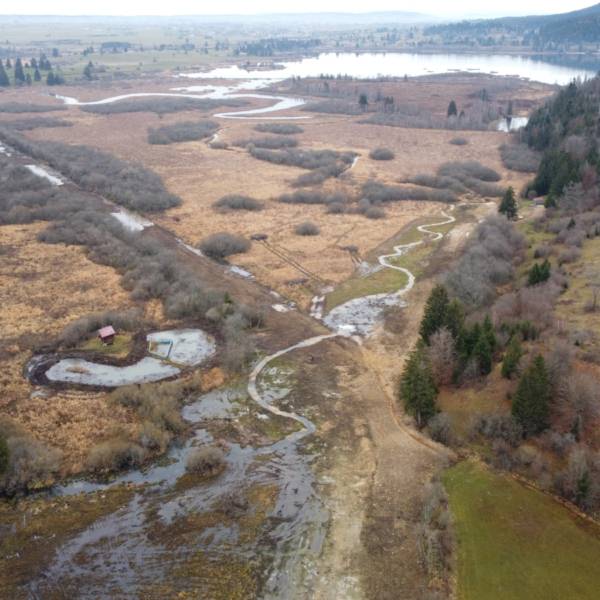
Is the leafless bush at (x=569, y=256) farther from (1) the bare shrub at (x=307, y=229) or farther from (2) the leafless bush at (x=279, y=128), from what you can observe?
(2) the leafless bush at (x=279, y=128)

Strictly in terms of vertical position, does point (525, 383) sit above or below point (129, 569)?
above

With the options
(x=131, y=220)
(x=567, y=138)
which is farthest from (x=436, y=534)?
(x=567, y=138)

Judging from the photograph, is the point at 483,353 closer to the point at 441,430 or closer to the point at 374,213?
the point at 441,430

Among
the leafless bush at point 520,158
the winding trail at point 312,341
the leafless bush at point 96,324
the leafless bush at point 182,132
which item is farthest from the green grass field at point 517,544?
the leafless bush at point 182,132

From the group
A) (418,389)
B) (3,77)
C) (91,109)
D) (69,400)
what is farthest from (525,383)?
(3,77)

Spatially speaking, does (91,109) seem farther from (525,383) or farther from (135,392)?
(525,383)
